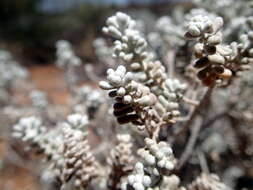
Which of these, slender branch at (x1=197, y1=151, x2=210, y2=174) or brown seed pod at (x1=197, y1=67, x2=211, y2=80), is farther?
slender branch at (x1=197, y1=151, x2=210, y2=174)

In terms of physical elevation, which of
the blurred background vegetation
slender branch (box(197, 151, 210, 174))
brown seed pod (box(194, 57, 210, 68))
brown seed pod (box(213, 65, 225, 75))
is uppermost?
the blurred background vegetation

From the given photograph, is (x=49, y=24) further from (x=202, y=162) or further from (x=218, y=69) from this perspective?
(x=218, y=69)

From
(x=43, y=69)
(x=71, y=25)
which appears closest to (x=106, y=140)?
(x=43, y=69)

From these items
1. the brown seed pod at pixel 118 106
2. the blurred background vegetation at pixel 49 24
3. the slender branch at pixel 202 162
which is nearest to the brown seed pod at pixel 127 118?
the brown seed pod at pixel 118 106

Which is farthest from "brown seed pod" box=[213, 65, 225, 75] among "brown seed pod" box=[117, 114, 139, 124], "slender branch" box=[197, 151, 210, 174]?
"slender branch" box=[197, 151, 210, 174]

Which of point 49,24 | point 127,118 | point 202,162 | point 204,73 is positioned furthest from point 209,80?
point 49,24

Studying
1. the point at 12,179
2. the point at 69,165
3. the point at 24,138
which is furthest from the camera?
the point at 12,179

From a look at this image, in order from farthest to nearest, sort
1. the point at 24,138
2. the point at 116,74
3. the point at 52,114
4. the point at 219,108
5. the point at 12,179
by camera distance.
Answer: the point at 12,179
the point at 52,114
the point at 219,108
the point at 24,138
the point at 116,74

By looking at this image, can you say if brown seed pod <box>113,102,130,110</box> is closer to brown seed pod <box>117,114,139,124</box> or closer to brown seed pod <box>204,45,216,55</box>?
brown seed pod <box>117,114,139,124</box>

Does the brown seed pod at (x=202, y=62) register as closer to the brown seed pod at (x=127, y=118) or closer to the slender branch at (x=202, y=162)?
the brown seed pod at (x=127, y=118)

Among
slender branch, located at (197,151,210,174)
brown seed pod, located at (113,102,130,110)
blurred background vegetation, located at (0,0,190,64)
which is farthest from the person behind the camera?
blurred background vegetation, located at (0,0,190,64)

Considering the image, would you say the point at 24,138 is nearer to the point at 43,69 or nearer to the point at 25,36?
the point at 43,69
